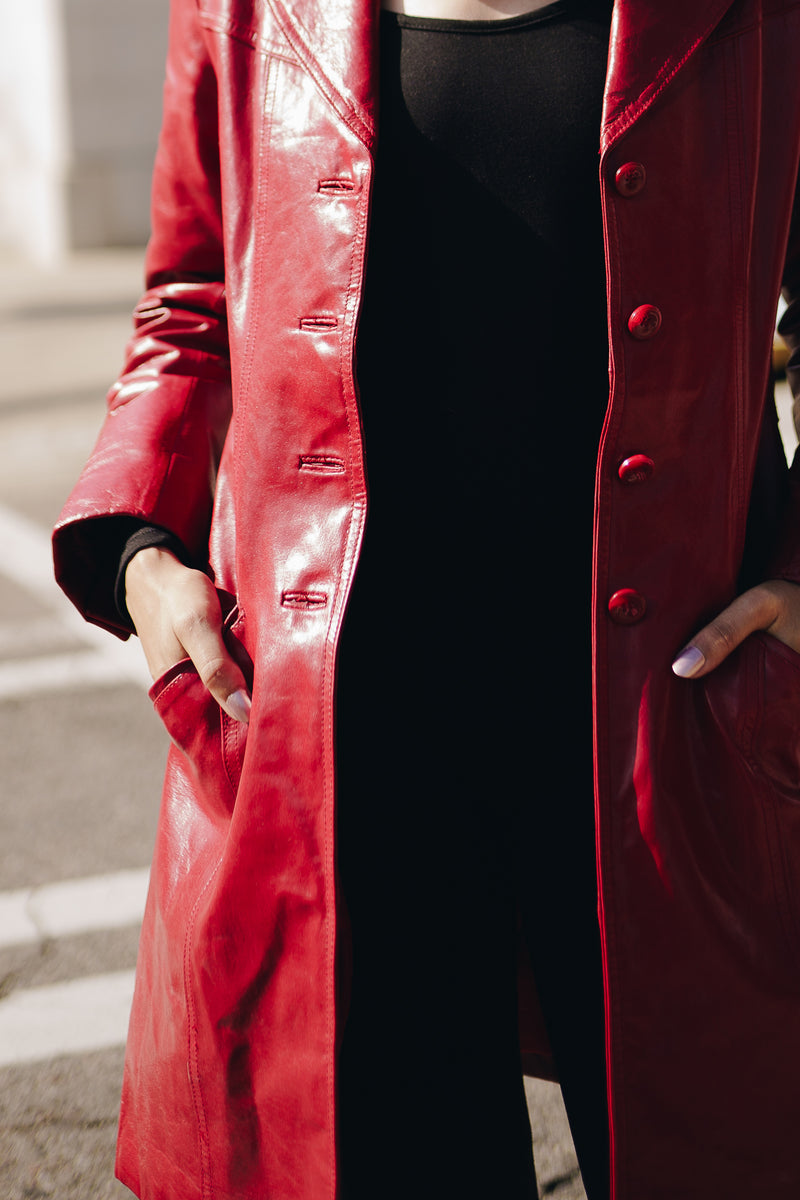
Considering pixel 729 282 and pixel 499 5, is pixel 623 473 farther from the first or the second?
pixel 499 5

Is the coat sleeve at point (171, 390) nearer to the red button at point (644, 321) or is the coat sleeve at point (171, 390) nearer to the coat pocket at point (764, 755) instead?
the red button at point (644, 321)

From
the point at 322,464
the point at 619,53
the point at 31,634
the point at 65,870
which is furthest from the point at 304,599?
the point at 31,634

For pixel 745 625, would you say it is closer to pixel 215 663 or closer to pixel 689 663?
pixel 689 663

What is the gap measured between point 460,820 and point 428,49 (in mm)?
852

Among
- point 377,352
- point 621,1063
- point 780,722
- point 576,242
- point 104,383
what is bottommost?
point 104,383

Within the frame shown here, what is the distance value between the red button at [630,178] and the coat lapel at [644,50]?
32 millimetres

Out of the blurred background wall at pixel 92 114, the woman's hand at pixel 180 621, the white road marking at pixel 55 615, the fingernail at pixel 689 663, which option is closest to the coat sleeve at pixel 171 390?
the woman's hand at pixel 180 621

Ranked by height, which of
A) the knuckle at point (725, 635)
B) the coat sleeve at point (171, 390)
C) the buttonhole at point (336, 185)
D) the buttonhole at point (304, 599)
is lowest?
the knuckle at point (725, 635)

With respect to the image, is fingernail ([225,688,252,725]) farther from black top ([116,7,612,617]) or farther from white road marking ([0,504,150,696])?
white road marking ([0,504,150,696])

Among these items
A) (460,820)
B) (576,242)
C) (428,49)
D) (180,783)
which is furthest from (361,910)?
(428,49)

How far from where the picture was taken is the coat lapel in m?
1.42

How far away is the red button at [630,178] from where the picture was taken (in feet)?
4.64

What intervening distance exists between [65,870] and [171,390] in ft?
7.24

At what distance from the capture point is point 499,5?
4.79 ft
